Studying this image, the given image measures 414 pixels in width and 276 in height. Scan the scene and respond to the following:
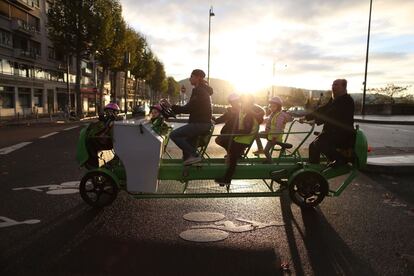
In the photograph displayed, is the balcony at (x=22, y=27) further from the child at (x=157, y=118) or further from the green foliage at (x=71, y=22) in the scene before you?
the child at (x=157, y=118)

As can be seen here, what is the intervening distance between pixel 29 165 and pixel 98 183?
195 inches

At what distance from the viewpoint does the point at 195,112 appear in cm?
596

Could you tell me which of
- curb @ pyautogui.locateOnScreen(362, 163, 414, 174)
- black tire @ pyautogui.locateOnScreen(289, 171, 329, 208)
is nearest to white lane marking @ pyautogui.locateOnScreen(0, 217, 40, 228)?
black tire @ pyautogui.locateOnScreen(289, 171, 329, 208)

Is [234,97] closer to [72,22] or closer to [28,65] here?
[72,22]

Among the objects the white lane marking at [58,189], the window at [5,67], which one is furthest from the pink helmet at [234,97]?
the window at [5,67]

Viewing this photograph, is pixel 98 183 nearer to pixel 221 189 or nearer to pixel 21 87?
pixel 221 189

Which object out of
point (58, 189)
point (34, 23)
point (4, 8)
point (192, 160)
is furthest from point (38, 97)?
point (192, 160)

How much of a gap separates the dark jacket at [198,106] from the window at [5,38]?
131 ft

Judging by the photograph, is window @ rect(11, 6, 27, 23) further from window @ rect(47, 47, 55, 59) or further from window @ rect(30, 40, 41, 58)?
window @ rect(47, 47, 55, 59)

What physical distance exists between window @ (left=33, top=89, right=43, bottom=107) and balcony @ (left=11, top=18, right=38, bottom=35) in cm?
721

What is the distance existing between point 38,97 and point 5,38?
33.7ft

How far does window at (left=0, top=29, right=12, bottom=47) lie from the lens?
39438 mm

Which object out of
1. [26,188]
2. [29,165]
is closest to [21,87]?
[29,165]

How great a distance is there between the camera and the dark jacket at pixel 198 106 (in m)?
5.89
